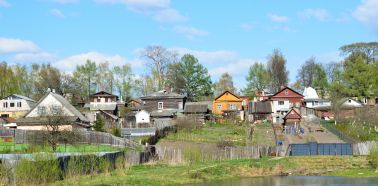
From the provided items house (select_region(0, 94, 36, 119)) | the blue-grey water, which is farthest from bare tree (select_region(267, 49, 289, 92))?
the blue-grey water

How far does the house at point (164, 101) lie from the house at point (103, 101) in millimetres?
7548

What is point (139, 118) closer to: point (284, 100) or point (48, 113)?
point (48, 113)

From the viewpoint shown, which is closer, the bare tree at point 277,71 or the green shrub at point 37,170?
the green shrub at point 37,170

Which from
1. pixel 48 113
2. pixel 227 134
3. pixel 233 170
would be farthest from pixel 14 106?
pixel 233 170

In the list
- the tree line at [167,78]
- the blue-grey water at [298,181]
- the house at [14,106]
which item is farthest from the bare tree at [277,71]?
the blue-grey water at [298,181]

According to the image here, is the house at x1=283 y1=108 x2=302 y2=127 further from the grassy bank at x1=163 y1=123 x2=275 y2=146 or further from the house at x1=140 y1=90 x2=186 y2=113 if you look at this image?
the house at x1=140 y1=90 x2=186 y2=113

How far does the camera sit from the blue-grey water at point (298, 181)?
139ft

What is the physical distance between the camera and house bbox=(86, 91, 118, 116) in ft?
374

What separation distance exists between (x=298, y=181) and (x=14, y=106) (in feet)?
245

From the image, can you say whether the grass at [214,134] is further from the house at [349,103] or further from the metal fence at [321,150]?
the house at [349,103]

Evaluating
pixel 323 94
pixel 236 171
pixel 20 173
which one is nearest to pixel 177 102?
pixel 323 94

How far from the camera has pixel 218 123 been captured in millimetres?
95688

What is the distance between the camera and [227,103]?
109688 mm

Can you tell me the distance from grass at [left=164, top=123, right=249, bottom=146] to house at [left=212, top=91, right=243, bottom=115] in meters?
16.1
